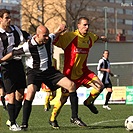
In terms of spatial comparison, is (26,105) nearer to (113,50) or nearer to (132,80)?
(132,80)

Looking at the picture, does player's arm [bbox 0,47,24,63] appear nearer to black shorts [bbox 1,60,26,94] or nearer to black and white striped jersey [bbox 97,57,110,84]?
black shorts [bbox 1,60,26,94]

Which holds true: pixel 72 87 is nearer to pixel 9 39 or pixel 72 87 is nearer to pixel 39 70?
pixel 39 70

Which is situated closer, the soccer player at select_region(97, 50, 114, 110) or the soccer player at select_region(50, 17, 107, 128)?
the soccer player at select_region(50, 17, 107, 128)

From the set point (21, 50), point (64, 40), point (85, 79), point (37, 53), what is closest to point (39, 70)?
point (37, 53)

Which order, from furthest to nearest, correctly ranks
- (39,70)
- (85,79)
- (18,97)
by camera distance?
1. (85,79)
2. (18,97)
3. (39,70)

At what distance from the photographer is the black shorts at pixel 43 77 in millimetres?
9797

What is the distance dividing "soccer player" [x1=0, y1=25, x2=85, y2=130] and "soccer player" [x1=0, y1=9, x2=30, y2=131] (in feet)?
0.83

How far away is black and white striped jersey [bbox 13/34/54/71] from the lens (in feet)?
31.7

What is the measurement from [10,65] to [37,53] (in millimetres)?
635

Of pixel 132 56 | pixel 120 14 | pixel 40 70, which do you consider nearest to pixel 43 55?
pixel 40 70

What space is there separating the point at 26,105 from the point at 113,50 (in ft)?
120

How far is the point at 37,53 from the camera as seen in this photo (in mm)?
9727

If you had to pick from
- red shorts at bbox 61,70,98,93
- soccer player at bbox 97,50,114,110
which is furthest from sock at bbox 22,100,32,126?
soccer player at bbox 97,50,114,110

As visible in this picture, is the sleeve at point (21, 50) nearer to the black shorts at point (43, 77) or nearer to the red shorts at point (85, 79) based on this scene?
the black shorts at point (43, 77)
